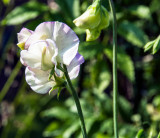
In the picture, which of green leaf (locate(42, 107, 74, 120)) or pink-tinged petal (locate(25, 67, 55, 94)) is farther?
green leaf (locate(42, 107, 74, 120))

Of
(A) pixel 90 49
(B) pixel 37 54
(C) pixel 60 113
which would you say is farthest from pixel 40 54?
(C) pixel 60 113

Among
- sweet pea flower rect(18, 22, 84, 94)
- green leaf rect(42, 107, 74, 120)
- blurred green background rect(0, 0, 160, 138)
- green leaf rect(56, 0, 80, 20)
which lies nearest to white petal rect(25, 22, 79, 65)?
sweet pea flower rect(18, 22, 84, 94)

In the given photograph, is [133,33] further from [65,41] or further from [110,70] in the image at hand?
[65,41]

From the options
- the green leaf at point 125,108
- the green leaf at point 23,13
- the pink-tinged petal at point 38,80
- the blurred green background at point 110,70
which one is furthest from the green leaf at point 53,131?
the pink-tinged petal at point 38,80

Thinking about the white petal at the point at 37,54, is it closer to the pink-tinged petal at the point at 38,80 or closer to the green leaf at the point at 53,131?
the pink-tinged petal at the point at 38,80

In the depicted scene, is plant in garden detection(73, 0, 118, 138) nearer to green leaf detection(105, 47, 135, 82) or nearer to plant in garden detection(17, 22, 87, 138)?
plant in garden detection(17, 22, 87, 138)

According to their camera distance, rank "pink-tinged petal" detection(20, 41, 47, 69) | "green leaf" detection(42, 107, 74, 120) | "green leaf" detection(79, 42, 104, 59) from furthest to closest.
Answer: "green leaf" detection(42, 107, 74, 120)
"green leaf" detection(79, 42, 104, 59)
"pink-tinged petal" detection(20, 41, 47, 69)

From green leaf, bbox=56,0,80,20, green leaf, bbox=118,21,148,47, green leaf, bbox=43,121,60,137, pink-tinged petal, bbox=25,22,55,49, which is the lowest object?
green leaf, bbox=43,121,60,137
